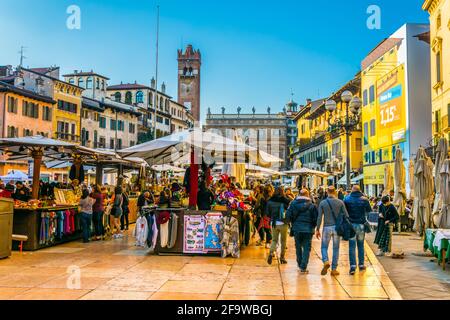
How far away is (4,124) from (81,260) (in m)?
36.5

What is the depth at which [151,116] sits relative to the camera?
7631 centimetres

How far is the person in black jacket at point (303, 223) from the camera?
31.6 feet

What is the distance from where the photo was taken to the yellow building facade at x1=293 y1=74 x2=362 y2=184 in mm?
47344

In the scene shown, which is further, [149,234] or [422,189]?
[422,189]

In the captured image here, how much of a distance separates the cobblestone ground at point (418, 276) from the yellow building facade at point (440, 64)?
14.6 m

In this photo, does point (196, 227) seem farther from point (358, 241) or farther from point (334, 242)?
point (358, 241)

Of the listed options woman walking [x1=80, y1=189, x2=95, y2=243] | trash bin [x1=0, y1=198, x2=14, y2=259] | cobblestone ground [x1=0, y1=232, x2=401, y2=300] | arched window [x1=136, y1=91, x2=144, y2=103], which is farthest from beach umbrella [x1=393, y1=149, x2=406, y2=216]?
arched window [x1=136, y1=91, x2=144, y2=103]

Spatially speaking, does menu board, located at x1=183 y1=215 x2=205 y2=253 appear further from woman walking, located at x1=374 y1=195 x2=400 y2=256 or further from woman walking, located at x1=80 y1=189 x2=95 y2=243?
woman walking, located at x1=374 y1=195 x2=400 y2=256

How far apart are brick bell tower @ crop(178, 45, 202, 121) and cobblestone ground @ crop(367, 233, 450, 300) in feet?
313

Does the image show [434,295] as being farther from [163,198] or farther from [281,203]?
[163,198]

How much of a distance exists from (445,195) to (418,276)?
315cm

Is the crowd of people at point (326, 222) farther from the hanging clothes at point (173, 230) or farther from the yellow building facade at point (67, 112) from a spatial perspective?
the yellow building facade at point (67, 112)
